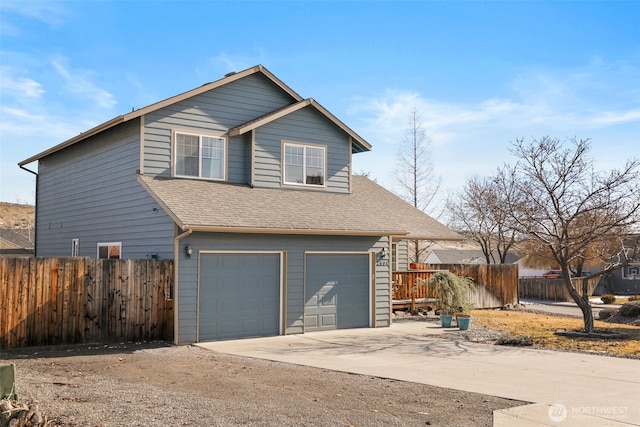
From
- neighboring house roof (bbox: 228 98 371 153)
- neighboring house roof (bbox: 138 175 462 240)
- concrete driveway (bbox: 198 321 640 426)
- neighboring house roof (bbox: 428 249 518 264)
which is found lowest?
concrete driveway (bbox: 198 321 640 426)

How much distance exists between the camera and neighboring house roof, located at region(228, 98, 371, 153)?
16.5 meters

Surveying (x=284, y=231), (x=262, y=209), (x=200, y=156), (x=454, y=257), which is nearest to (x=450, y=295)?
(x=284, y=231)

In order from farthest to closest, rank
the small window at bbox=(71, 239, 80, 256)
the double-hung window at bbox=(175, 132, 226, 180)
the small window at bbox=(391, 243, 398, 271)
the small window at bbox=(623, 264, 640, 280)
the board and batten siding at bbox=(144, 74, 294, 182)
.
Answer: the small window at bbox=(623, 264, 640, 280), the small window at bbox=(391, 243, 398, 271), the small window at bbox=(71, 239, 80, 256), the double-hung window at bbox=(175, 132, 226, 180), the board and batten siding at bbox=(144, 74, 294, 182)

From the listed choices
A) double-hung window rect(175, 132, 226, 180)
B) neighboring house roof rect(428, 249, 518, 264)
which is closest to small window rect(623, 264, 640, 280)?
neighboring house roof rect(428, 249, 518, 264)

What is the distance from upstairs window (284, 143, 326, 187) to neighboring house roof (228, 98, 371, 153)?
0.91 meters

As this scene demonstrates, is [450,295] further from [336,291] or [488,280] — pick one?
[488,280]

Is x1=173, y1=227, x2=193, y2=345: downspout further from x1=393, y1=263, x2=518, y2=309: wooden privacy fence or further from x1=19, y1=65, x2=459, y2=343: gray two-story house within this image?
x1=393, y1=263, x2=518, y2=309: wooden privacy fence

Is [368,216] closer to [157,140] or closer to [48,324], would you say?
[157,140]

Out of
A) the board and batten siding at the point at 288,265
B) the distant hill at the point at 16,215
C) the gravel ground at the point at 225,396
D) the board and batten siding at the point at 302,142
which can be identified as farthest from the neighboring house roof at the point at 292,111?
the distant hill at the point at 16,215

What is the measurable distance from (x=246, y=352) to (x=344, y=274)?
4809 millimetres

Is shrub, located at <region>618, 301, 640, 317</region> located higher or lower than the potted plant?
lower

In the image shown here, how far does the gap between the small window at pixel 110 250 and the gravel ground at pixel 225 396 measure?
17.7 feet

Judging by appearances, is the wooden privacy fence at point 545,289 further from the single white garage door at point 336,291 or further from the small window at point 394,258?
the single white garage door at point 336,291

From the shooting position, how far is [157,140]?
15.5 meters
